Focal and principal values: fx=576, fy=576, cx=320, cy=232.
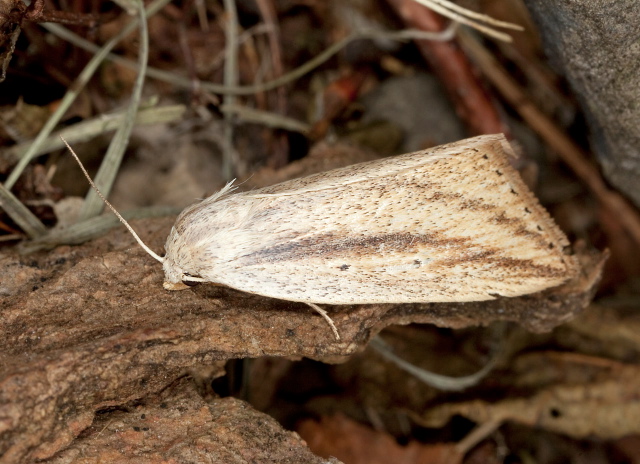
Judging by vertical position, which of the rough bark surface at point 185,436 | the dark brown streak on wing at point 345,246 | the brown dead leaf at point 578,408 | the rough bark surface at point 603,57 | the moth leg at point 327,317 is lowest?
the brown dead leaf at point 578,408

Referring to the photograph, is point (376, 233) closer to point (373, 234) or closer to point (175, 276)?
point (373, 234)

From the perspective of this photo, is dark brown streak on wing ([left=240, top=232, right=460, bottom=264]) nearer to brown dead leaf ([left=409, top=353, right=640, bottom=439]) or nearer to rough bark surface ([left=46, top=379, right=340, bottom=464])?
rough bark surface ([left=46, top=379, right=340, bottom=464])

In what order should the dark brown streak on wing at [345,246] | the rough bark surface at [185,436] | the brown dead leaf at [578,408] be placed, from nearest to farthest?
the rough bark surface at [185,436] → the dark brown streak on wing at [345,246] → the brown dead leaf at [578,408]

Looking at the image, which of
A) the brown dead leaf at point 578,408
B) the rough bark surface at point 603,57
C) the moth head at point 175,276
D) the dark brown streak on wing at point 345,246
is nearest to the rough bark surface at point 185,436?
the moth head at point 175,276

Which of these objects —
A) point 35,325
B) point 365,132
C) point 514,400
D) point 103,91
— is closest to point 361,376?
point 514,400

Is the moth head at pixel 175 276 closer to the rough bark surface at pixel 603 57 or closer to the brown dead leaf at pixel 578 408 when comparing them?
the brown dead leaf at pixel 578 408

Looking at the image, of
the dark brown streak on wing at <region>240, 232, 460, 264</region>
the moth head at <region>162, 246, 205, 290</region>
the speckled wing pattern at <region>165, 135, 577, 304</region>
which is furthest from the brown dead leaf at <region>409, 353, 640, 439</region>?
the moth head at <region>162, 246, 205, 290</region>

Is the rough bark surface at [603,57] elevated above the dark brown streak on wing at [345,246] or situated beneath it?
elevated above

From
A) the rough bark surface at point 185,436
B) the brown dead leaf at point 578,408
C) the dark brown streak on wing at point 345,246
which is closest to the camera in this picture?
the rough bark surface at point 185,436
